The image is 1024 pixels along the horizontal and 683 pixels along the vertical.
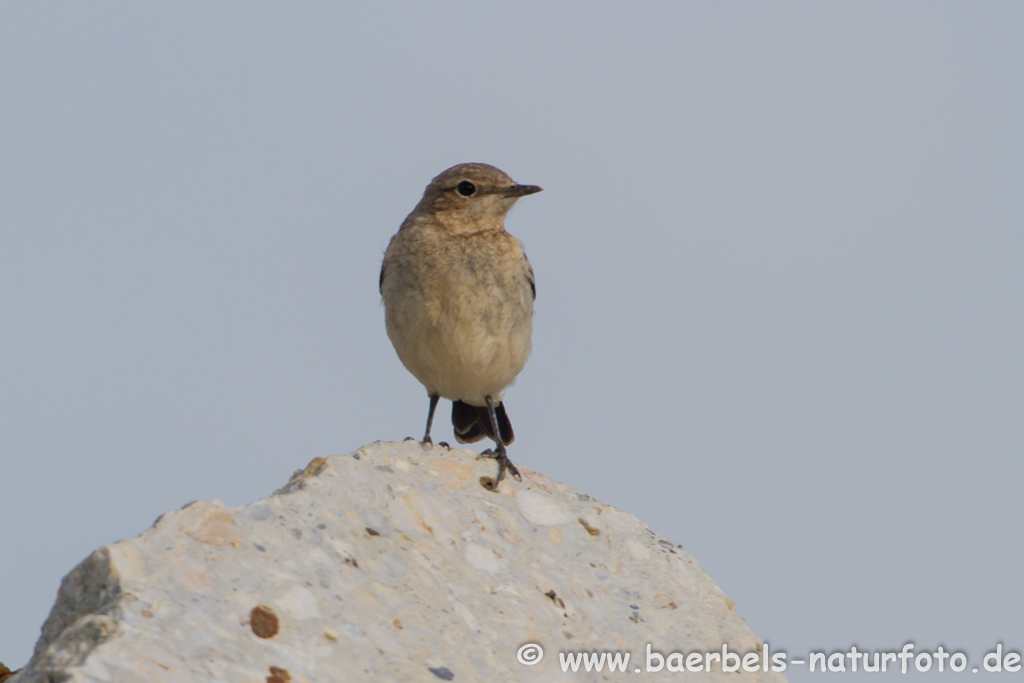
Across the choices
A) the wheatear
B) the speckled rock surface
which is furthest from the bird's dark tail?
the speckled rock surface

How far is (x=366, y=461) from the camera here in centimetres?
543

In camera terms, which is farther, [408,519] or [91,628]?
[408,519]

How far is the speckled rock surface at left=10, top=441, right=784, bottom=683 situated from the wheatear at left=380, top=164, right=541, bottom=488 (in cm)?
161

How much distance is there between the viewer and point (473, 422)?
30.3 feet

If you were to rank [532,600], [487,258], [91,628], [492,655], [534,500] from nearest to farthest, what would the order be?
[91,628] < [492,655] < [532,600] < [534,500] < [487,258]

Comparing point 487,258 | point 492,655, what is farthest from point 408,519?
point 487,258

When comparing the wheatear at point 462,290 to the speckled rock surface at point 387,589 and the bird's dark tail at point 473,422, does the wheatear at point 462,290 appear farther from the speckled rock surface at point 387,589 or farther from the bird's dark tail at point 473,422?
the speckled rock surface at point 387,589

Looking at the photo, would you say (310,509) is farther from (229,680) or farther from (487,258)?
(487,258)

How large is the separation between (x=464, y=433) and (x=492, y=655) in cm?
498

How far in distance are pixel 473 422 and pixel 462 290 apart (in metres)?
1.91

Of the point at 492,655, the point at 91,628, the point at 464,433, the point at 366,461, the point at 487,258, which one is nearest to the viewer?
the point at 91,628

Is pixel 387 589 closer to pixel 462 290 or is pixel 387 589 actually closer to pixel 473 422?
pixel 462 290

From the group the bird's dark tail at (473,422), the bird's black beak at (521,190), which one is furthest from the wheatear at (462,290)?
the bird's dark tail at (473,422)

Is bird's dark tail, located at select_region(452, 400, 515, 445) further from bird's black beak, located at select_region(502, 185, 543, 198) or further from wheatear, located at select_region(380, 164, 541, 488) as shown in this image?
bird's black beak, located at select_region(502, 185, 543, 198)
